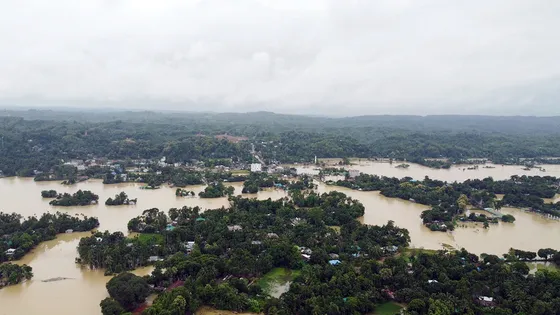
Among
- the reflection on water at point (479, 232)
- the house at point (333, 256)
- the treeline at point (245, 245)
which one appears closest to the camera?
the treeline at point (245, 245)

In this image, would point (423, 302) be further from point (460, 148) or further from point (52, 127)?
point (52, 127)

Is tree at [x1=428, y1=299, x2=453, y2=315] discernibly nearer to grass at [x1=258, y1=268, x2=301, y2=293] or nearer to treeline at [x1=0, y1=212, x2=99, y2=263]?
grass at [x1=258, y1=268, x2=301, y2=293]

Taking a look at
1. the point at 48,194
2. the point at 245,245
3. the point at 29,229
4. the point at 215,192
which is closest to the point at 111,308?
the point at 245,245

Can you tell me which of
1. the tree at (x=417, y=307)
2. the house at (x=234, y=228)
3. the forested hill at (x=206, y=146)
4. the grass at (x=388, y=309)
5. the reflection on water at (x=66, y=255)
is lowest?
the reflection on water at (x=66, y=255)

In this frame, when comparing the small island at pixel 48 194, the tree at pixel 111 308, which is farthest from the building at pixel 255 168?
the tree at pixel 111 308

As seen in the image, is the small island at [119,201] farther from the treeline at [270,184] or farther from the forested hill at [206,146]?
the forested hill at [206,146]

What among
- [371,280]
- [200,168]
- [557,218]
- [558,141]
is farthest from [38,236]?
[558,141]

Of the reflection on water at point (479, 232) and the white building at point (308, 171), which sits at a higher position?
the white building at point (308, 171)

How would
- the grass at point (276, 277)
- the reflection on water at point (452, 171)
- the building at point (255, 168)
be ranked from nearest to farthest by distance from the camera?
the grass at point (276, 277)
the building at point (255, 168)
the reflection on water at point (452, 171)
